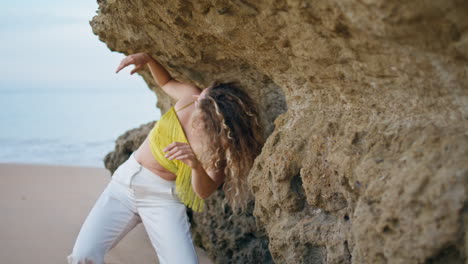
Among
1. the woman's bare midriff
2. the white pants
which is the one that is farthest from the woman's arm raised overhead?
the white pants

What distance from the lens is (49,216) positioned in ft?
17.2

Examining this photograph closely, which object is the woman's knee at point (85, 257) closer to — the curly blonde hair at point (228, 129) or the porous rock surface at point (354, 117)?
the curly blonde hair at point (228, 129)

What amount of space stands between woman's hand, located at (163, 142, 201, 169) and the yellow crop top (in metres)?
0.30

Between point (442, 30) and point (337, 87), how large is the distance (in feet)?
2.25

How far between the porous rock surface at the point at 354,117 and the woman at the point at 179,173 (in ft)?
1.30

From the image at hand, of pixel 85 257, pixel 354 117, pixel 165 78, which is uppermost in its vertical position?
pixel 165 78

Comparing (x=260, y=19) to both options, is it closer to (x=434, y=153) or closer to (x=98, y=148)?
(x=434, y=153)

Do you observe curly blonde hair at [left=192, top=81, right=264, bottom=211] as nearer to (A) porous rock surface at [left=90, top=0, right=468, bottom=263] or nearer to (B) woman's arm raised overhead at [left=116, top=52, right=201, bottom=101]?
(A) porous rock surface at [left=90, top=0, right=468, bottom=263]

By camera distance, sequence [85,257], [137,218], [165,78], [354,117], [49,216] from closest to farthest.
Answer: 1. [354,117]
2. [85,257]
3. [137,218]
4. [165,78]
5. [49,216]

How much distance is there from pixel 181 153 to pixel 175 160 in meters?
0.37

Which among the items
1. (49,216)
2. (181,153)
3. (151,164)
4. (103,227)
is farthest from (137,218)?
(49,216)

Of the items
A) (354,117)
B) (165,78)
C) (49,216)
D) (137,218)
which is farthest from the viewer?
(49,216)

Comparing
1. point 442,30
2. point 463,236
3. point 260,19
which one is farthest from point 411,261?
point 260,19

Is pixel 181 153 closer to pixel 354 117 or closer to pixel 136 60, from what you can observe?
pixel 136 60
